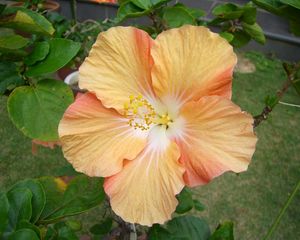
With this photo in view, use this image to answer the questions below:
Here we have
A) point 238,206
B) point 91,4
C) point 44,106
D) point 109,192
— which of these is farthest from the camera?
point 91,4

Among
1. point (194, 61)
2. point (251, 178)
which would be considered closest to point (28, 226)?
point (194, 61)

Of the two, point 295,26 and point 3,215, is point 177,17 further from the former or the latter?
point 3,215

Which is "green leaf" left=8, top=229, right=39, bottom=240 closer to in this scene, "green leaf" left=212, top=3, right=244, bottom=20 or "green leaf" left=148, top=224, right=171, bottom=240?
"green leaf" left=148, top=224, right=171, bottom=240

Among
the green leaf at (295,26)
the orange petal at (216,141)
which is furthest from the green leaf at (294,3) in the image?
the orange petal at (216,141)

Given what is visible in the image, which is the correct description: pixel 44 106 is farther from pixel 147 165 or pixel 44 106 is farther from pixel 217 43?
pixel 217 43

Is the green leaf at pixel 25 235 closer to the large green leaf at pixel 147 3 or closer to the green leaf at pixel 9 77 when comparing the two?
the green leaf at pixel 9 77

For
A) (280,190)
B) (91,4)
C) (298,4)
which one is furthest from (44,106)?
(91,4)

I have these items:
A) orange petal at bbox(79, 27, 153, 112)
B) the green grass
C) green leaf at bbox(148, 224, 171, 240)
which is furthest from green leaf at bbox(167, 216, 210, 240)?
the green grass
